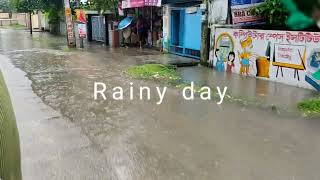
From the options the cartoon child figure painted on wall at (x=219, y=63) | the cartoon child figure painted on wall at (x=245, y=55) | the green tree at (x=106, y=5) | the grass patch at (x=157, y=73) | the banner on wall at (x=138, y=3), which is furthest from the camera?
the green tree at (x=106, y=5)

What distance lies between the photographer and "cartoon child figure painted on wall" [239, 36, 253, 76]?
1193 centimetres

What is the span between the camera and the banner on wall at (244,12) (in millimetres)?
12727

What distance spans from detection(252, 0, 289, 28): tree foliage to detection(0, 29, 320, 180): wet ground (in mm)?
2208

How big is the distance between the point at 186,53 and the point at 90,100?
8.69 meters

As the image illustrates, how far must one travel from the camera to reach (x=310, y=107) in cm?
786

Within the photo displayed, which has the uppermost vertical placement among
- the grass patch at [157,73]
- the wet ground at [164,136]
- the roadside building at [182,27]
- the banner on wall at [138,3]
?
the banner on wall at [138,3]

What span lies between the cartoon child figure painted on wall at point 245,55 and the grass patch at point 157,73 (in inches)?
78.2

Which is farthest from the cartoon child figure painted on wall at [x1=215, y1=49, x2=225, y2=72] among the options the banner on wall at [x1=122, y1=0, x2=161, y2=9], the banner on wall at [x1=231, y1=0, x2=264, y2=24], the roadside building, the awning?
the awning

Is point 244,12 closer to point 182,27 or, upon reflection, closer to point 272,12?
point 272,12

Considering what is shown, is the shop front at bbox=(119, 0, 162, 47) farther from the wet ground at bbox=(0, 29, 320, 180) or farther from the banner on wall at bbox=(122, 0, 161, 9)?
the wet ground at bbox=(0, 29, 320, 180)

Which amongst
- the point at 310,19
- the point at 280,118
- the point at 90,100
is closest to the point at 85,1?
the point at 90,100
